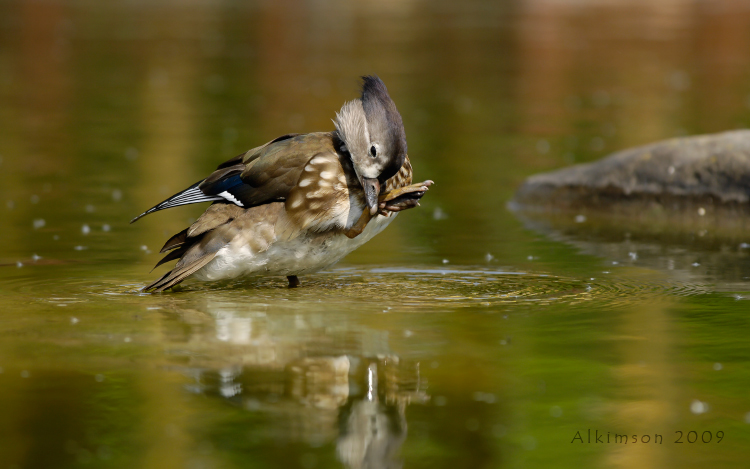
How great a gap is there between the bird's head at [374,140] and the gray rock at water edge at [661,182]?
14.9 feet

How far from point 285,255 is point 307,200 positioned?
1.29 ft

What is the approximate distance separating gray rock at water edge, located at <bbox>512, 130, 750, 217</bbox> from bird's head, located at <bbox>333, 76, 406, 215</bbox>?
454cm

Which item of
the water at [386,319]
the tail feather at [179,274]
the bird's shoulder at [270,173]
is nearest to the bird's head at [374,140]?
the bird's shoulder at [270,173]

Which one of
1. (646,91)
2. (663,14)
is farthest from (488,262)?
(663,14)

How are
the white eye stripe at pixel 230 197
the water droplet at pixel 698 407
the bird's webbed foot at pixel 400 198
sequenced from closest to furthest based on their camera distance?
the water droplet at pixel 698 407
the bird's webbed foot at pixel 400 198
the white eye stripe at pixel 230 197

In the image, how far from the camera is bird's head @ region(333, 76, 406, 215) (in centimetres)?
760

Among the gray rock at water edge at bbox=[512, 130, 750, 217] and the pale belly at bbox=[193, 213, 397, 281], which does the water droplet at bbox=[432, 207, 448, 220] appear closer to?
the gray rock at water edge at bbox=[512, 130, 750, 217]

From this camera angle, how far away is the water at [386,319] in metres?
5.13

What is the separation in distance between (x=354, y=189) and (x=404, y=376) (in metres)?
2.14

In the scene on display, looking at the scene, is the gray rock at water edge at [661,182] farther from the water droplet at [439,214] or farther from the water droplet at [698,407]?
the water droplet at [698,407]

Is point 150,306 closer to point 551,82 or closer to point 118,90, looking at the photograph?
point 118,90

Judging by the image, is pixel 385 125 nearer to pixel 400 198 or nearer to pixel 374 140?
pixel 374 140

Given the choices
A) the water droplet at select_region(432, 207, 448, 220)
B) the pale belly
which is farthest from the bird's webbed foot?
the water droplet at select_region(432, 207, 448, 220)

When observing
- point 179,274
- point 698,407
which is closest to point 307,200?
point 179,274
